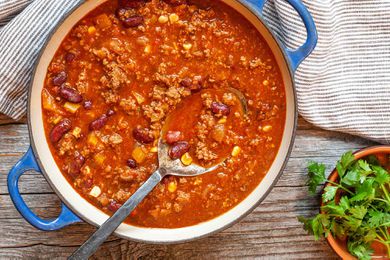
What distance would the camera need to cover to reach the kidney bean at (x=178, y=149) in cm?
348

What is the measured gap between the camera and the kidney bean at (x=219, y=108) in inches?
137

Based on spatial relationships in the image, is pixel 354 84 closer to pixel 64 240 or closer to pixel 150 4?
pixel 150 4

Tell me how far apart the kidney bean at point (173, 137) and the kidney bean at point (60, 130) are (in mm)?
579

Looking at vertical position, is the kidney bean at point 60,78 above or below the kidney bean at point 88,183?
above

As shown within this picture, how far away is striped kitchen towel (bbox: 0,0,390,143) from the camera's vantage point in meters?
3.70

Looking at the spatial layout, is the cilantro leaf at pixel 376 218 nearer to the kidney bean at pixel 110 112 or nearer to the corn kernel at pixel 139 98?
the corn kernel at pixel 139 98

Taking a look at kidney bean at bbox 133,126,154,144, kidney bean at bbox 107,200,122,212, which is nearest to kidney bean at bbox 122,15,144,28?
kidney bean at bbox 133,126,154,144

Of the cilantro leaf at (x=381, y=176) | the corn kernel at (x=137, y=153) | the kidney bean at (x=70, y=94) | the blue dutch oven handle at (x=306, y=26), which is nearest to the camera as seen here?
the blue dutch oven handle at (x=306, y=26)

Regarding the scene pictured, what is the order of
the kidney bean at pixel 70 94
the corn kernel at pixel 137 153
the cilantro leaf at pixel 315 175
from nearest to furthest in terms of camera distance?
the kidney bean at pixel 70 94 → the corn kernel at pixel 137 153 → the cilantro leaf at pixel 315 175

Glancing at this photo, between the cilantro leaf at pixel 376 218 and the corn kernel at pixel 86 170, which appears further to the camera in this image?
the cilantro leaf at pixel 376 218

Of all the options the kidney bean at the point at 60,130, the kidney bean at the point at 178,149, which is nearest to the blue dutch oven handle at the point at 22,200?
the kidney bean at the point at 60,130

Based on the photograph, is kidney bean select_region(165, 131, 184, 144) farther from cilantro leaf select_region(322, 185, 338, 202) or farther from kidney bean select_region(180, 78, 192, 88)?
cilantro leaf select_region(322, 185, 338, 202)

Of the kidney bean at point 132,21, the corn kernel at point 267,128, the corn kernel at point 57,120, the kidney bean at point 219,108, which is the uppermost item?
the kidney bean at point 132,21

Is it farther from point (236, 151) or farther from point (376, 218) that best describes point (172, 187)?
point (376, 218)
